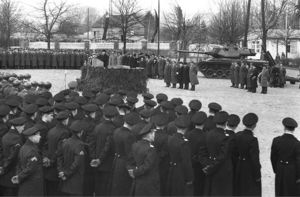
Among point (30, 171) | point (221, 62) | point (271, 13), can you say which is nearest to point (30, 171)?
point (30, 171)

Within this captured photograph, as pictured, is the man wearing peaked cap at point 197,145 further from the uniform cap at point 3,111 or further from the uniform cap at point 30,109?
the uniform cap at point 3,111

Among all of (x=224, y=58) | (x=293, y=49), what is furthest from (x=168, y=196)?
(x=293, y=49)

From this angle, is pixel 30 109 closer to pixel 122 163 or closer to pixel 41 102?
pixel 41 102

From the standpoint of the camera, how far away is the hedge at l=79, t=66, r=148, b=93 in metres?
18.8

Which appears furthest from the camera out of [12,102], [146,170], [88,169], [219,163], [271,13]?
[271,13]

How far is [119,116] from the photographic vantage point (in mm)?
7473

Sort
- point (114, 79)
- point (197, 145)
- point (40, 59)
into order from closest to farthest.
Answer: point (197, 145)
point (114, 79)
point (40, 59)

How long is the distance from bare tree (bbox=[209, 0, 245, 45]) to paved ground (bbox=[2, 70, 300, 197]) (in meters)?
16.6

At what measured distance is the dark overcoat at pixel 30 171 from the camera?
595 centimetres

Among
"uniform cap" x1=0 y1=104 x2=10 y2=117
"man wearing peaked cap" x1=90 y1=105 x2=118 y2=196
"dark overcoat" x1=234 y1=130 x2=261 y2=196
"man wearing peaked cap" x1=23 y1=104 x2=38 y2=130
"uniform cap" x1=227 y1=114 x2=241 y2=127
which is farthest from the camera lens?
"man wearing peaked cap" x1=23 y1=104 x2=38 y2=130

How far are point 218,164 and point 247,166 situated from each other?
1.34ft

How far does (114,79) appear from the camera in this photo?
61.8 ft

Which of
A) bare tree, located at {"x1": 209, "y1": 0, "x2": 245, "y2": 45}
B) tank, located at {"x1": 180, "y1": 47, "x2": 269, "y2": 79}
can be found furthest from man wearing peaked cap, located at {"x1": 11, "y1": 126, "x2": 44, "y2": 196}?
bare tree, located at {"x1": 209, "y1": 0, "x2": 245, "y2": 45}

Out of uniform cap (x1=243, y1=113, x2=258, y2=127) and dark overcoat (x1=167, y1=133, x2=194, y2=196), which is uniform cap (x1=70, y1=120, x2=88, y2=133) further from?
uniform cap (x1=243, y1=113, x2=258, y2=127)
